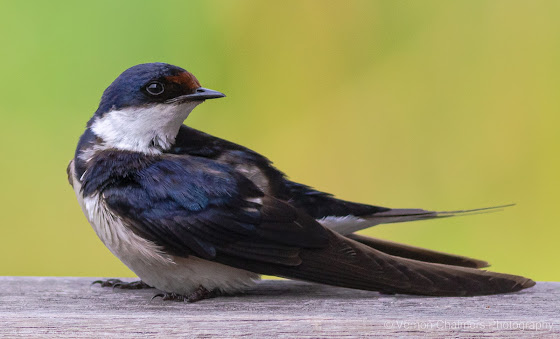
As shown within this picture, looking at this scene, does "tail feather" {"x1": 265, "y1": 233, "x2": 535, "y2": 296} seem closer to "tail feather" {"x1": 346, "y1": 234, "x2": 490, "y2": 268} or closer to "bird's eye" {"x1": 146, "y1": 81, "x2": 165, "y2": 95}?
"tail feather" {"x1": 346, "y1": 234, "x2": 490, "y2": 268}

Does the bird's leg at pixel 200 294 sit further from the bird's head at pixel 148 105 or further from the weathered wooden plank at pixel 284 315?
the bird's head at pixel 148 105

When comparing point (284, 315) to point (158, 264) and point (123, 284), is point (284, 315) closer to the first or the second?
point (158, 264)

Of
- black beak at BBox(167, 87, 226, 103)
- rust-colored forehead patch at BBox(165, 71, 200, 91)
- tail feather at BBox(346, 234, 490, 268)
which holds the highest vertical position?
rust-colored forehead patch at BBox(165, 71, 200, 91)

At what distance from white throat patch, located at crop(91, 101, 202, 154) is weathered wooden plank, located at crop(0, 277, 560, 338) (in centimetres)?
39

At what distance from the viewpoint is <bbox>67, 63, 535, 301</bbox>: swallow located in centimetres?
195

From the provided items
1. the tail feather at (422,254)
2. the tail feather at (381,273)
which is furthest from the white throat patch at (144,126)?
the tail feather at (422,254)

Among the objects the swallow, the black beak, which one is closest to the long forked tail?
the swallow

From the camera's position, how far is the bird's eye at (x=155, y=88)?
2.09 m

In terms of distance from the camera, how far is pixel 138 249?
1.96 m

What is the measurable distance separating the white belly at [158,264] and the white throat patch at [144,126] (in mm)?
186

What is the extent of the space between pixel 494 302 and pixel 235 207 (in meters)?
0.65

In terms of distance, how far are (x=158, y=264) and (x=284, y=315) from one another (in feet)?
1.20

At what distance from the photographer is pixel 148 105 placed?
82.6 inches

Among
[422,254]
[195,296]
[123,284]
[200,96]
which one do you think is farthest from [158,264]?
[422,254]
